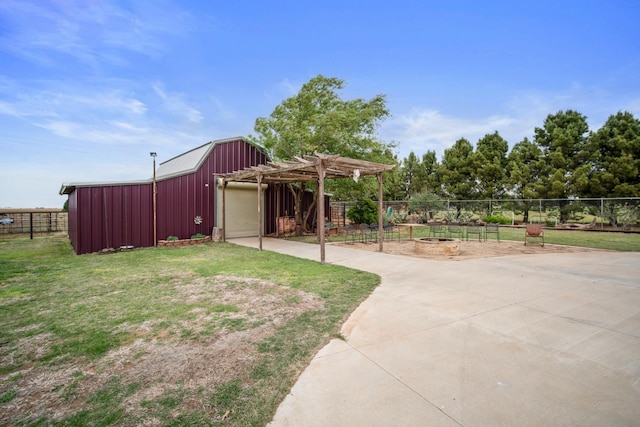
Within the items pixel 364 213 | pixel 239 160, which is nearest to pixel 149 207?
pixel 239 160

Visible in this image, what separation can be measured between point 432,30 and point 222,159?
33.6ft

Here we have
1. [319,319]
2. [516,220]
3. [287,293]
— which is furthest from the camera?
[516,220]

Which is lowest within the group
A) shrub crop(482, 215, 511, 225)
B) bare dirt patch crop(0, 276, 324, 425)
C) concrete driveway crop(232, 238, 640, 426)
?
bare dirt patch crop(0, 276, 324, 425)

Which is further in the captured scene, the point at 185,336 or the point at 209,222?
the point at 209,222

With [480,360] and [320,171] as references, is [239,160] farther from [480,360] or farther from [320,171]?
[480,360]

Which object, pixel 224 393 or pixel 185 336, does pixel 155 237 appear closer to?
pixel 185 336

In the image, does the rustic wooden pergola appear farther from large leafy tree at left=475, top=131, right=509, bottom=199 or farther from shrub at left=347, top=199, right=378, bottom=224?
large leafy tree at left=475, top=131, right=509, bottom=199

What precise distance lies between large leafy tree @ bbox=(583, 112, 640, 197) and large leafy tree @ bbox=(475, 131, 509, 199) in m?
4.86

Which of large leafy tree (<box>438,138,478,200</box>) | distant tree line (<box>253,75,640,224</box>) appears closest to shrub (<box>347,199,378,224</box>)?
distant tree line (<box>253,75,640,224</box>)

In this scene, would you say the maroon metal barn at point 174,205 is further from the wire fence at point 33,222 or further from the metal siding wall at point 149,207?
the wire fence at point 33,222

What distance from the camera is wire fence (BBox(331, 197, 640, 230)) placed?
14.4m

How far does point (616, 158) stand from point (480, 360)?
21.6m

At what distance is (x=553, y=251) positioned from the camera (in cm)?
880

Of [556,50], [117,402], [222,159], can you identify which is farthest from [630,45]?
[117,402]
